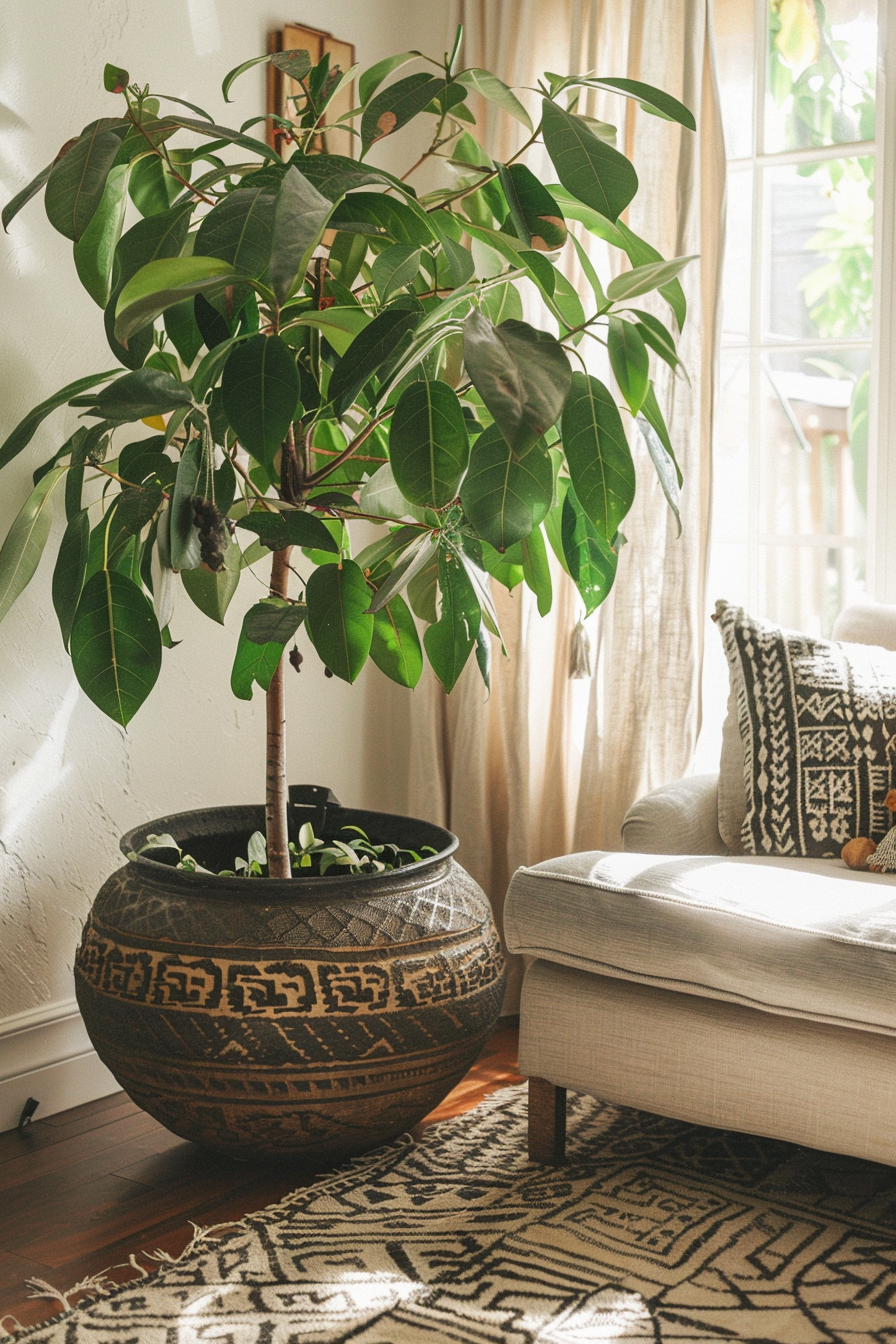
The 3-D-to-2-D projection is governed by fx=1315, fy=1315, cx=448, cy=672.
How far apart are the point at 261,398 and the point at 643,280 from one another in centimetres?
47

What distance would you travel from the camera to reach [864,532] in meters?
2.65

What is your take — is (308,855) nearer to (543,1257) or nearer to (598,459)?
(543,1257)

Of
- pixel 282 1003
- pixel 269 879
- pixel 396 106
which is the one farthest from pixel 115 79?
pixel 282 1003

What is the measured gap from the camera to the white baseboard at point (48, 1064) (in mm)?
2141

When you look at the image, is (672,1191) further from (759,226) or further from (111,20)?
(111,20)

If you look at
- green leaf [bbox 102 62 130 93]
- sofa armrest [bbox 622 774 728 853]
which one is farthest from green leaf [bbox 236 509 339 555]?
sofa armrest [bbox 622 774 728 853]

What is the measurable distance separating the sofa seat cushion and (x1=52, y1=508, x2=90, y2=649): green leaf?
74cm

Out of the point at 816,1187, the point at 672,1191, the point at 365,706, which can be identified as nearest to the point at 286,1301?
the point at 672,1191

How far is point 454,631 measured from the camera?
5.99 ft

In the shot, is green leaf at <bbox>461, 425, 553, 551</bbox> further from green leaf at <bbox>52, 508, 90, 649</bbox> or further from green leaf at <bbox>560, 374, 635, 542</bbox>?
green leaf at <bbox>52, 508, 90, 649</bbox>

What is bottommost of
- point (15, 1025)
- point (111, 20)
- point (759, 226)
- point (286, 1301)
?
point (286, 1301)

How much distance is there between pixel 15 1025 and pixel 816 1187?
4.16 ft

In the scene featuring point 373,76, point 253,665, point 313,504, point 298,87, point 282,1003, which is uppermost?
point 298,87

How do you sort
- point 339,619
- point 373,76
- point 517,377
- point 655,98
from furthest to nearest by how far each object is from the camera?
point 373,76, point 339,619, point 655,98, point 517,377
